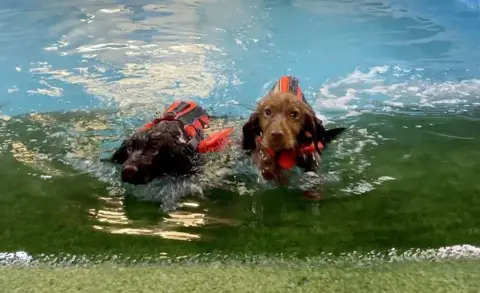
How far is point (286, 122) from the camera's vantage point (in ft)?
13.7

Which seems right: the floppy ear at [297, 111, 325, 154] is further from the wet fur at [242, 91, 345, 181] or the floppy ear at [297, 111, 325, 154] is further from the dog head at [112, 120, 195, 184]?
the dog head at [112, 120, 195, 184]

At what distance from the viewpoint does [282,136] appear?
4039 millimetres

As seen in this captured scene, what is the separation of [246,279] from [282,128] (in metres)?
1.62

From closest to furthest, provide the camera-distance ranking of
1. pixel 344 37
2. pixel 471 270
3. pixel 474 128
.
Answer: pixel 471 270, pixel 474 128, pixel 344 37

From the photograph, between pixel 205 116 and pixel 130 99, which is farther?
pixel 130 99

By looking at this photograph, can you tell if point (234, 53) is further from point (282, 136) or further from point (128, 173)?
point (128, 173)

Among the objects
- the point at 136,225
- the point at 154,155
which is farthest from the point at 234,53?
the point at 136,225

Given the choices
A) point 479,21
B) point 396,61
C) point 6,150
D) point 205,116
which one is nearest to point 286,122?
point 205,116

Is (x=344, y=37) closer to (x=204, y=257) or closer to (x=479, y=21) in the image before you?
(x=479, y=21)

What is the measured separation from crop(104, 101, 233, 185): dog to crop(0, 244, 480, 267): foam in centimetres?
97

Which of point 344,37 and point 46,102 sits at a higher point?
point 344,37

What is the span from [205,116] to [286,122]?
1153mm

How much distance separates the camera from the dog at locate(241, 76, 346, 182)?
4098 mm

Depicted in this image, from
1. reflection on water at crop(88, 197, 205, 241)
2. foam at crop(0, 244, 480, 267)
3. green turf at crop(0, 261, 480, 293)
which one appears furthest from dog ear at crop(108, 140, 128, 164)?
green turf at crop(0, 261, 480, 293)
